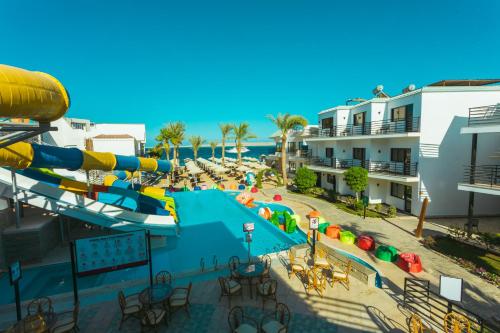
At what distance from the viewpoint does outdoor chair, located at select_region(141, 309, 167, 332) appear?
7.06 meters

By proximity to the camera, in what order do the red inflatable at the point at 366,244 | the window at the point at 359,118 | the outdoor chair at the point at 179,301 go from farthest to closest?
1. the window at the point at 359,118
2. the red inflatable at the point at 366,244
3. the outdoor chair at the point at 179,301

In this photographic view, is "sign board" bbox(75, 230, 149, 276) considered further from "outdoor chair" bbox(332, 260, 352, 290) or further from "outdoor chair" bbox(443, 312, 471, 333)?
"outdoor chair" bbox(443, 312, 471, 333)

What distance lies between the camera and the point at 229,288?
Result: 8.51 metres

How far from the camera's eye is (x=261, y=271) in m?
9.48

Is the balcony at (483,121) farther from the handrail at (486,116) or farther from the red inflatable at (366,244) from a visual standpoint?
the red inflatable at (366,244)

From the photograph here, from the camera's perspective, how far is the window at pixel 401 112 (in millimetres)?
20547

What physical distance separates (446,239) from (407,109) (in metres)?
11.0

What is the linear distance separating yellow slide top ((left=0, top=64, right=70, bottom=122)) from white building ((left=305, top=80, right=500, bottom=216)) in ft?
70.2

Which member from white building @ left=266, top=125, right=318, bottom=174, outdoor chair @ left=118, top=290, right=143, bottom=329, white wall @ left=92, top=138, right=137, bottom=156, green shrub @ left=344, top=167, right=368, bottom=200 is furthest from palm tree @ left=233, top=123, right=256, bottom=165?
outdoor chair @ left=118, top=290, right=143, bottom=329

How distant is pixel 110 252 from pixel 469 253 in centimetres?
1662

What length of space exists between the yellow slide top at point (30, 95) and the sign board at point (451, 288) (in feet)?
33.2

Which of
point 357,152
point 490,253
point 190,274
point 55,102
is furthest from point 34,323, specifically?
point 357,152

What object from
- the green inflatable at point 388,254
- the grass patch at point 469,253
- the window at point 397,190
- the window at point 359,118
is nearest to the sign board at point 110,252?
the green inflatable at point 388,254

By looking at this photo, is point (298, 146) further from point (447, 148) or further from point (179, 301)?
point (179, 301)
